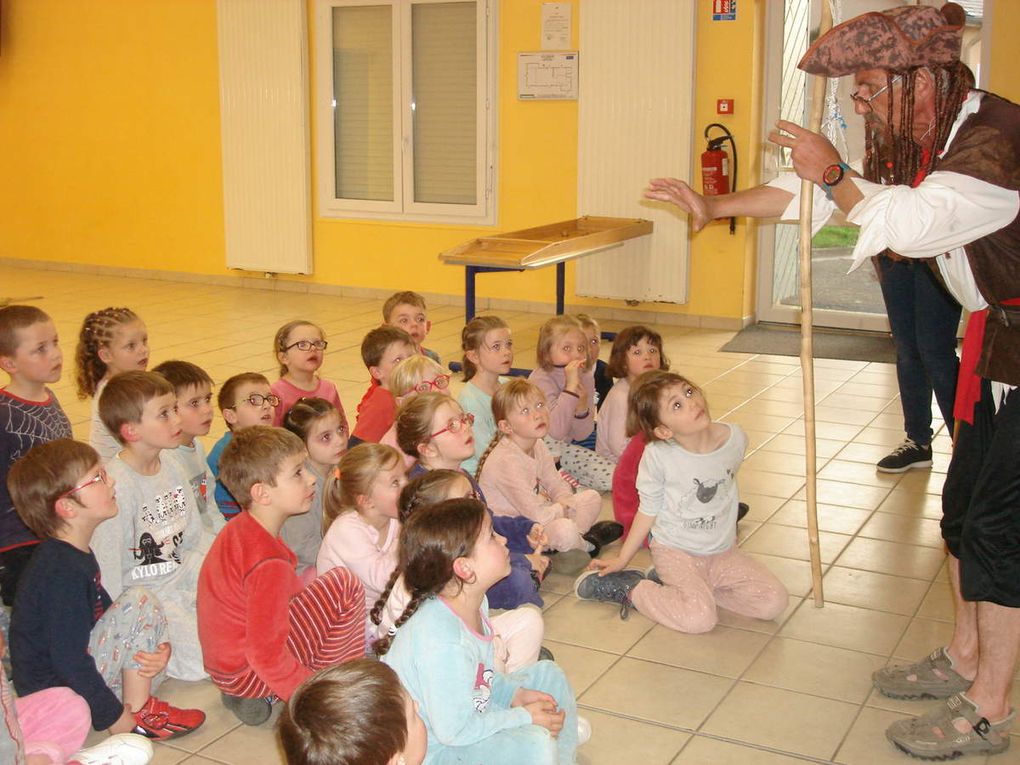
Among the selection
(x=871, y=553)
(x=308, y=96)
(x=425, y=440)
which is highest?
(x=308, y=96)

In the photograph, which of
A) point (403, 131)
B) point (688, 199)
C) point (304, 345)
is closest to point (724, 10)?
point (403, 131)

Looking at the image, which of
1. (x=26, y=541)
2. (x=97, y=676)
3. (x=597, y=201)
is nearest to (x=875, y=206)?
(x=97, y=676)

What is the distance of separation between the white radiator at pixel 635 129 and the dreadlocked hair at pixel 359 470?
17.5 feet

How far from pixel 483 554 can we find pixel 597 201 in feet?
20.7

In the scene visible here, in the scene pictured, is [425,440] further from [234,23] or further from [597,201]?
[234,23]

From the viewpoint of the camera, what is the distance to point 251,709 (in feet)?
9.39

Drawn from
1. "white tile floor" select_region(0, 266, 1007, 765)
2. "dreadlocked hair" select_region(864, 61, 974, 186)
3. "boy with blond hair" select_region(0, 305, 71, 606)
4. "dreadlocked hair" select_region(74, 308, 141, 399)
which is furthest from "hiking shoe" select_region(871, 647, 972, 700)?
"dreadlocked hair" select_region(74, 308, 141, 399)

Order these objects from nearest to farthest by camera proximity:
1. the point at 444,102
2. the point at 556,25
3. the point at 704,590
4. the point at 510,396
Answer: the point at 704,590
the point at 510,396
the point at 556,25
the point at 444,102

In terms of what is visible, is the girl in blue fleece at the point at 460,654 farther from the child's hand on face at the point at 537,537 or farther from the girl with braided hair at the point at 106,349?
the girl with braided hair at the point at 106,349

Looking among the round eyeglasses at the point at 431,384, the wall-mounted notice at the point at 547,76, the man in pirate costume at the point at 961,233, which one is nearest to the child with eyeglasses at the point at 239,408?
the round eyeglasses at the point at 431,384

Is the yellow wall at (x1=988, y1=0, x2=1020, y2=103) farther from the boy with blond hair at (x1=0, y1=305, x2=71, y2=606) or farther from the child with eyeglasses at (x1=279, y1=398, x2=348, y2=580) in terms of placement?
the boy with blond hair at (x1=0, y1=305, x2=71, y2=606)

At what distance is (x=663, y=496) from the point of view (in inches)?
139

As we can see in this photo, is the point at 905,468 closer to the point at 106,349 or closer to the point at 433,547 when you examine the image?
the point at 433,547

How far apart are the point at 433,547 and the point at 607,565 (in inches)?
51.8
